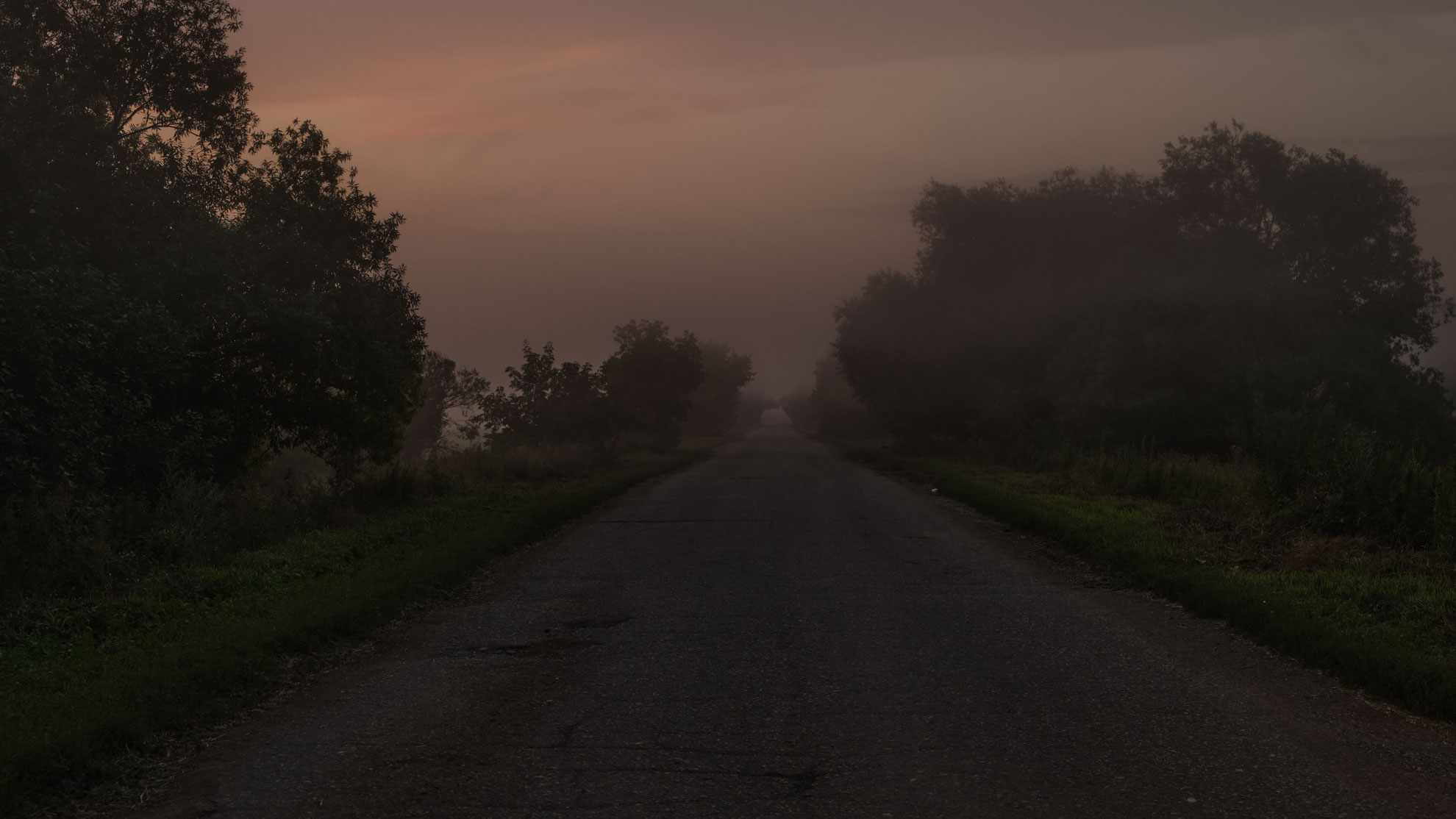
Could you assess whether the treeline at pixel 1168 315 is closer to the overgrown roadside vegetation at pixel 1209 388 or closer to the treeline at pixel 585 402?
the overgrown roadside vegetation at pixel 1209 388

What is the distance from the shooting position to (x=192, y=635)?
856cm

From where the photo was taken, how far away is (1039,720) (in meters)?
6.29

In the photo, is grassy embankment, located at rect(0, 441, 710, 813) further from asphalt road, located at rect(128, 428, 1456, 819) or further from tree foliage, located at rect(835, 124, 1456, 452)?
tree foliage, located at rect(835, 124, 1456, 452)

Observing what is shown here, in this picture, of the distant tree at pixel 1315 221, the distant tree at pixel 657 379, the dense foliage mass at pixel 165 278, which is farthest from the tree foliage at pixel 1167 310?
the dense foliage mass at pixel 165 278

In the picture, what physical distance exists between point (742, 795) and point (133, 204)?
15.0 meters

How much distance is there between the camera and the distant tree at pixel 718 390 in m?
101

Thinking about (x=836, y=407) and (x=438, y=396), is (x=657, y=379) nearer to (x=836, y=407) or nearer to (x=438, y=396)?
(x=438, y=396)

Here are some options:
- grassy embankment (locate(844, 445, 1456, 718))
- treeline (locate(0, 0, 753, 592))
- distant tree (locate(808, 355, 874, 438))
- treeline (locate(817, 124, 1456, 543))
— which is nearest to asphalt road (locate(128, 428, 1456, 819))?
grassy embankment (locate(844, 445, 1456, 718))

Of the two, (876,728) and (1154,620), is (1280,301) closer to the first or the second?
(1154,620)

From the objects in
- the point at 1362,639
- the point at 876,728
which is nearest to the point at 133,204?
the point at 876,728

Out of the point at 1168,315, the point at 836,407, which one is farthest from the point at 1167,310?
the point at 836,407

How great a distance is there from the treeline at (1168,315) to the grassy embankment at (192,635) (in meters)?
19.9

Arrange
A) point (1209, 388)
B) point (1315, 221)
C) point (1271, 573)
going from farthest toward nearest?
point (1315, 221) < point (1209, 388) < point (1271, 573)

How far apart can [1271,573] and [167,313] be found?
14.1 m
